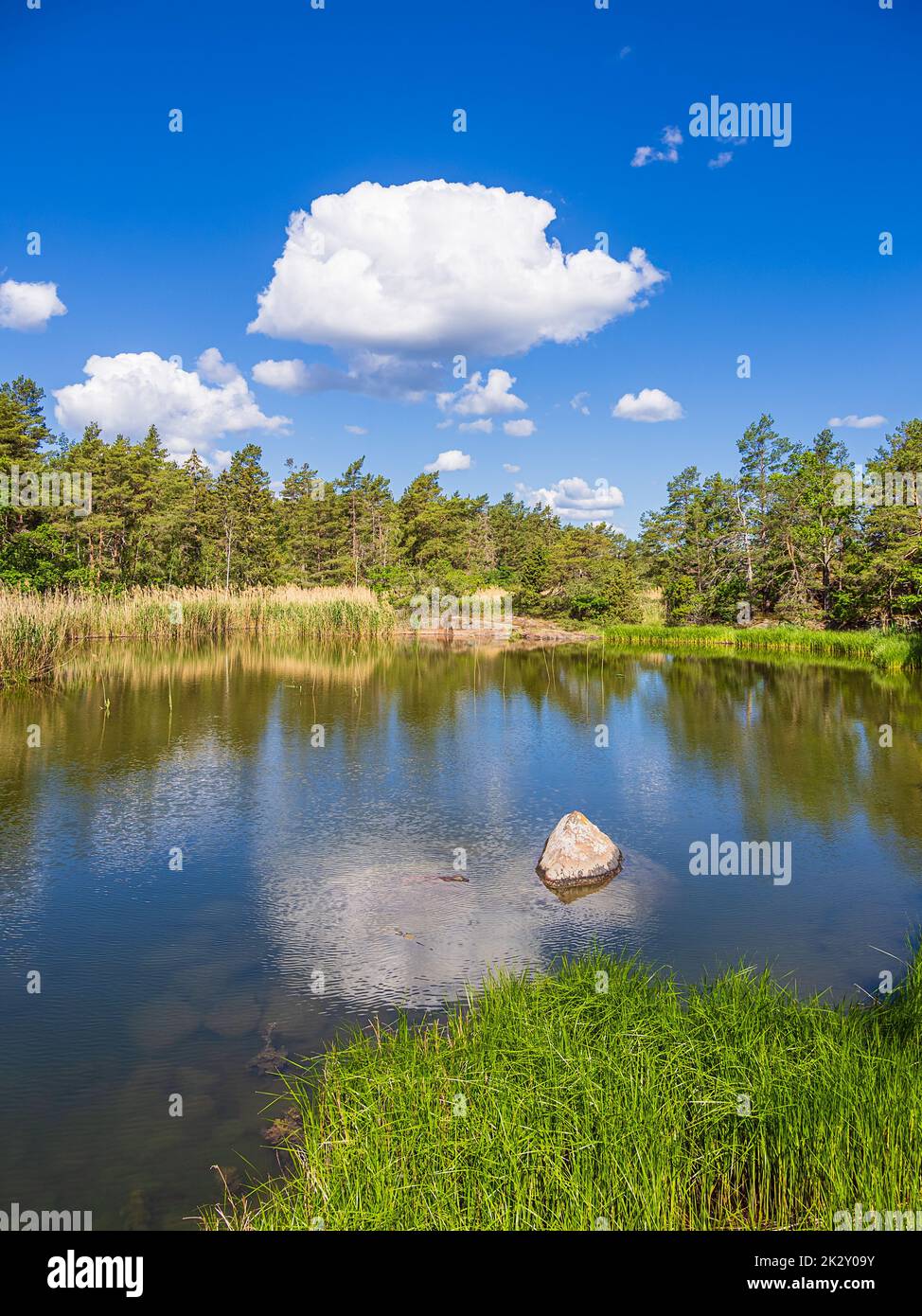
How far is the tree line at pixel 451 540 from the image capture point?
35.9 meters

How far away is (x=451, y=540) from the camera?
178 ft

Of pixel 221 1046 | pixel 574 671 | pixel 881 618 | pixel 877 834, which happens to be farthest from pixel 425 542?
pixel 221 1046

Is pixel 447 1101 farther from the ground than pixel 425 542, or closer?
closer

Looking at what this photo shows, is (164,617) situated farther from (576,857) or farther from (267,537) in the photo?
(576,857)

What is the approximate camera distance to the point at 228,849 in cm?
1080

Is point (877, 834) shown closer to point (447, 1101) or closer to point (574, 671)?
point (447, 1101)

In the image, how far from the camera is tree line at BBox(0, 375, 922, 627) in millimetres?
35906
